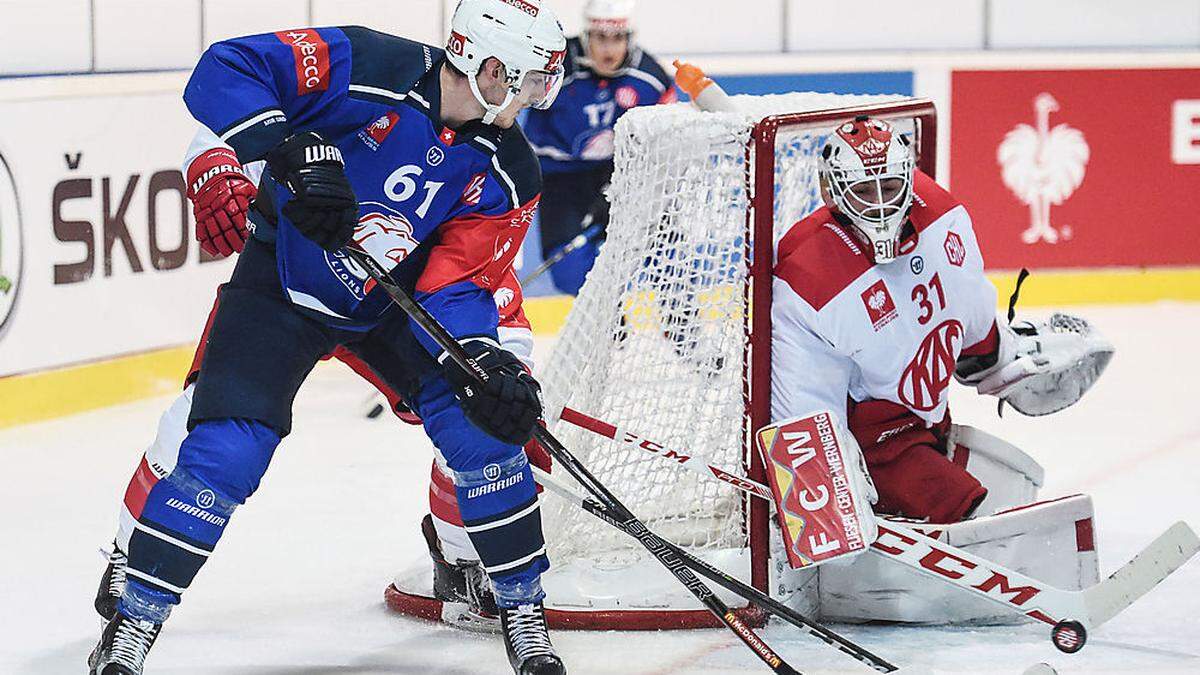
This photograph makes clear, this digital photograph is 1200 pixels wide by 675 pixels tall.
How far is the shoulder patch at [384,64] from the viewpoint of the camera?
2820mm

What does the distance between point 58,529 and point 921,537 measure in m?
1.71

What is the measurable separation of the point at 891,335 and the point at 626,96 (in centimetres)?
258

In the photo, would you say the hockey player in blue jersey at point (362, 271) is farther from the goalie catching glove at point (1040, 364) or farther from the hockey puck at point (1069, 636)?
the goalie catching glove at point (1040, 364)

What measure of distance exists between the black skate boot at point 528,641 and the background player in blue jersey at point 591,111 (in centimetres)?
268

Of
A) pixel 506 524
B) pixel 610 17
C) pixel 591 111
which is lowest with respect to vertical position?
pixel 506 524

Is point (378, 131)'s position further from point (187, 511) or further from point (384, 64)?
point (187, 511)

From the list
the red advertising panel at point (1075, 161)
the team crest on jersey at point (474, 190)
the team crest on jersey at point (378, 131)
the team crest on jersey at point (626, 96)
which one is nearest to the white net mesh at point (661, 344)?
the team crest on jersey at point (474, 190)

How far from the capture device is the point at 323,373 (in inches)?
223

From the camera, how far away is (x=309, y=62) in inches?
110

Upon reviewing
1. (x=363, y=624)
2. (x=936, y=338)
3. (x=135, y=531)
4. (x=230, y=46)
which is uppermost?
(x=230, y=46)

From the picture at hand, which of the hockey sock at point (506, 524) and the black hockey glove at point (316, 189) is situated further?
the hockey sock at point (506, 524)

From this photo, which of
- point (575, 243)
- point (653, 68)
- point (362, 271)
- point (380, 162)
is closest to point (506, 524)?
point (362, 271)

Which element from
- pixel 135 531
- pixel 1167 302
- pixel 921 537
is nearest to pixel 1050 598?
pixel 921 537

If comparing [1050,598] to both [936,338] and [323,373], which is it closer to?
[936,338]
